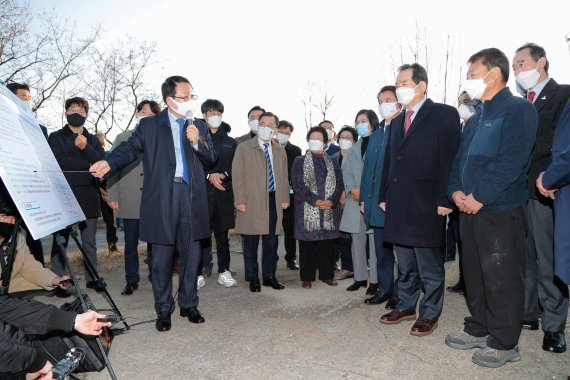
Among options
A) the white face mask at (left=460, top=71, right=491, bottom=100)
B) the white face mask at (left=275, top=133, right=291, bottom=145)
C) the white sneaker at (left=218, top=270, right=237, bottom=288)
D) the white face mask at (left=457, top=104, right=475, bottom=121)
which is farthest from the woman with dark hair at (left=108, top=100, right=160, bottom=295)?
the white face mask at (left=457, top=104, right=475, bottom=121)

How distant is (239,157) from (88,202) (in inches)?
76.0

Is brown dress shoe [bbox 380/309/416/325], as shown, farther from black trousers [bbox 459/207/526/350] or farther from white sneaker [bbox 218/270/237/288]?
white sneaker [bbox 218/270/237/288]

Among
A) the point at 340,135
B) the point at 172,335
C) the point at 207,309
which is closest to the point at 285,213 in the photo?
the point at 340,135

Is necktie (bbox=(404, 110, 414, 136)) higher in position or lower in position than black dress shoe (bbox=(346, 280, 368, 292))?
higher

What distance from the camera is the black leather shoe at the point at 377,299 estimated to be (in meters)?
4.63

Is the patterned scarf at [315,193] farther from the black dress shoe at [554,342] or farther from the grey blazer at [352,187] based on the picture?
the black dress shoe at [554,342]

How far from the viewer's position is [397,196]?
12.7 feet

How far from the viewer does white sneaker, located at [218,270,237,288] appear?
18.1 feet

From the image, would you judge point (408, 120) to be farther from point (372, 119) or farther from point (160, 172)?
point (160, 172)

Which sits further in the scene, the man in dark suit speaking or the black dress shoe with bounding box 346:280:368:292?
the black dress shoe with bounding box 346:280:368:292

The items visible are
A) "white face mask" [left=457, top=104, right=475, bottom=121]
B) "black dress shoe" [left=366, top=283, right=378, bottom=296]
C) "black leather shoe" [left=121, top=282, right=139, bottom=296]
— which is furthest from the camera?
"white face mask" [left=457, top=104, right=475, bottom=121]

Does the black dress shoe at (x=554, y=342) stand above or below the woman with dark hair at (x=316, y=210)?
below

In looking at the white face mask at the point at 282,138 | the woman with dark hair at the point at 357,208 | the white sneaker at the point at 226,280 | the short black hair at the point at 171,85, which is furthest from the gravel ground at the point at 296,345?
the white face mask at the point at 282,138

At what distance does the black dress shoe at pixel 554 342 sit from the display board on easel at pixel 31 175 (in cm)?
355
